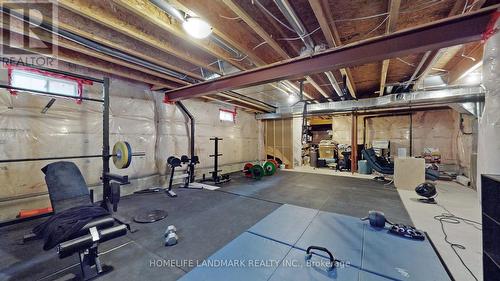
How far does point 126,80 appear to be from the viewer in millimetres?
4590

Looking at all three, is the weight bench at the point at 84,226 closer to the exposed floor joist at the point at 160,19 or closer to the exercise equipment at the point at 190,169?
the exposed floor joist at the point at 160,19

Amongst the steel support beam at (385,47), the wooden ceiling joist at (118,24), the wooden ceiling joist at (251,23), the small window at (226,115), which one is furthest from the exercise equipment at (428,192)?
the small window at (226,115)

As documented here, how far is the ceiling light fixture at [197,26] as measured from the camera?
7.18 ft

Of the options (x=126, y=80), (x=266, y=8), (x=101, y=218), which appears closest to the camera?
(x=101, y=218)

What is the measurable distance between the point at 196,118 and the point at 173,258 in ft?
15.8

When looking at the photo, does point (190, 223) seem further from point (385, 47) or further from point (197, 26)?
point (385, 47)

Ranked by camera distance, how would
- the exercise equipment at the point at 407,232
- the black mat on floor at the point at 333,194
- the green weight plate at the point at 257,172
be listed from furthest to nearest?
the green weight plate at the point at 257,172, the black mat on floor at the point at 333,194, the exercise equipment at the point at 407,232

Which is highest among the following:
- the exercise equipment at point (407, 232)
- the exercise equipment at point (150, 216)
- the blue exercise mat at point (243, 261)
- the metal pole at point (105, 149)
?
the metal pole at point (105, 149)

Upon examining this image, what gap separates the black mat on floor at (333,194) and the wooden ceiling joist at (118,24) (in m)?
3.31

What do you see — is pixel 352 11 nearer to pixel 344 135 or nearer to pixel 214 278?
pixel 214 278

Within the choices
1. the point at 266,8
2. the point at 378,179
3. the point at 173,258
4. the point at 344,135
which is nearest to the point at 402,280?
the point at 173,258

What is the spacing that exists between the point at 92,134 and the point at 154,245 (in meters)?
3.14

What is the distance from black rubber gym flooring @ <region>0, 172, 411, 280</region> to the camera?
1.97 meters

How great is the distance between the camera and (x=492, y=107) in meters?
1.75
